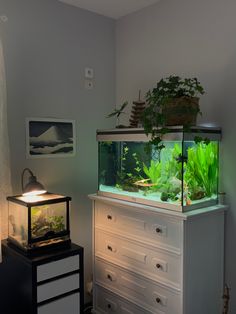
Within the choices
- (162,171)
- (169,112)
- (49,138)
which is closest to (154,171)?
(162,171)

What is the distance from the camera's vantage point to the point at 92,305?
2686 mm

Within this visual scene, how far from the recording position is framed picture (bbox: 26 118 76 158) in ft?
8.03

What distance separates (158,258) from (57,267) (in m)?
0.65

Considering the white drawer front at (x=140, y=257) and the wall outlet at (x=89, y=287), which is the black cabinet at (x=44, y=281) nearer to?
the white drawer front at (x=140, y=257)

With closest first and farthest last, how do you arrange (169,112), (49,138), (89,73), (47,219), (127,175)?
(169,112)
(47,219)
(127,175)
(49,138)
(89,73)

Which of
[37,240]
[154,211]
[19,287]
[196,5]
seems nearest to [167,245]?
[154,211]

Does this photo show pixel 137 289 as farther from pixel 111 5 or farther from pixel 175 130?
pixel 111 5

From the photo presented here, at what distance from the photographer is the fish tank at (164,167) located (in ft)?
6.53

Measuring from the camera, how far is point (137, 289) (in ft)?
7.36

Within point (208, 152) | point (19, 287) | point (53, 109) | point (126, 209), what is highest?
point (53, 109)

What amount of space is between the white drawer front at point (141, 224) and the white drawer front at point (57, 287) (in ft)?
1.55

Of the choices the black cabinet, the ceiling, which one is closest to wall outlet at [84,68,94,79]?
the ceiling

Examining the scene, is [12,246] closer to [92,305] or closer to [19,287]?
[19,287]

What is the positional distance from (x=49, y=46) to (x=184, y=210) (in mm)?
1620
